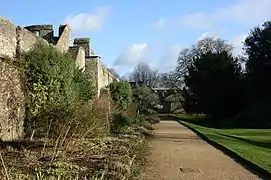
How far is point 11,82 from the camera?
13.6 meters

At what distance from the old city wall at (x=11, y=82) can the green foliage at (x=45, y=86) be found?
0.36 metres

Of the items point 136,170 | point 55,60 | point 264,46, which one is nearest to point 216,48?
point 264,46

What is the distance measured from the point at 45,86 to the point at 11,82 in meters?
1.82

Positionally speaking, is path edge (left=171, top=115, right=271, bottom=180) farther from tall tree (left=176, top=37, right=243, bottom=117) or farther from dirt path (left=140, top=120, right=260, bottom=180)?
tall tree (left=176, top=37, right=243, bottom=117)

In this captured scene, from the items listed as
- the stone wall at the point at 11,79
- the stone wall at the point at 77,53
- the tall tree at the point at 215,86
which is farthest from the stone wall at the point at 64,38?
the tall tree at the point at 215,86

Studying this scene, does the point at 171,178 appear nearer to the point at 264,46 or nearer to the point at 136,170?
the point at 136,170

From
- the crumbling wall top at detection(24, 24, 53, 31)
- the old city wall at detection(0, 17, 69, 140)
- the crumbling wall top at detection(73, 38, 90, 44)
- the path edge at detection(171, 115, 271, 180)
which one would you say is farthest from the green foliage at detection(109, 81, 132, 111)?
the old city wall at detection(0, 17, 69, 140)

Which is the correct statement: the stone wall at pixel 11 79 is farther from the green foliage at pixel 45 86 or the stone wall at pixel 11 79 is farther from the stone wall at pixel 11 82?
the green foliage at pixel 45 86

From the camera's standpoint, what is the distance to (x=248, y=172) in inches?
474

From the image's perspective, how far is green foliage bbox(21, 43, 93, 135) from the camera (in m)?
14.6

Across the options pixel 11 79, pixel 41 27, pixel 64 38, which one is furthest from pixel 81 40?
pixel 11 79

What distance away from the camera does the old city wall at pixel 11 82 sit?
13109mm

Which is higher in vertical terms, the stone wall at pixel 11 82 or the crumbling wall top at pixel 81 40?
the crumbling wall top at pixel 81 40

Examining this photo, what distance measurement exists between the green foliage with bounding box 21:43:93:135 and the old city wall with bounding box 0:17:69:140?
1.18 feet
